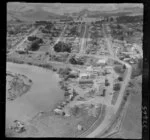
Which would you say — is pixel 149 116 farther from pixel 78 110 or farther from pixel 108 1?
pixel 108 1

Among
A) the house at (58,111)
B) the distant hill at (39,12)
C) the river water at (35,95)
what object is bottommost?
the house at (58,111)

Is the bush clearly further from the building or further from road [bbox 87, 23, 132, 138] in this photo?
the building

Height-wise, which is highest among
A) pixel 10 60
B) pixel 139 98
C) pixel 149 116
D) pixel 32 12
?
pixel 32 12

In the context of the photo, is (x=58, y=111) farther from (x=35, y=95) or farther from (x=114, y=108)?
(x=114, y=108)

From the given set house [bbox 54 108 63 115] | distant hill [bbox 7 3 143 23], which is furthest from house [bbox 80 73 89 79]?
distant hill [bbox 7 3 143 23]

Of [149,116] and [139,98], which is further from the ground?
[139,98]

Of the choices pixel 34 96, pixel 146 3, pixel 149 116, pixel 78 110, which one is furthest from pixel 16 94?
pixel 146 3

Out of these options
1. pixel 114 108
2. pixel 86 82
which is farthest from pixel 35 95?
pixel 114 108

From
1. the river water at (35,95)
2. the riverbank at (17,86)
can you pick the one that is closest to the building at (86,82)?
the river water at (35,95)

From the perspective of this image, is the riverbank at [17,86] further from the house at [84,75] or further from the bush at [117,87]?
the bush at [117,87]
